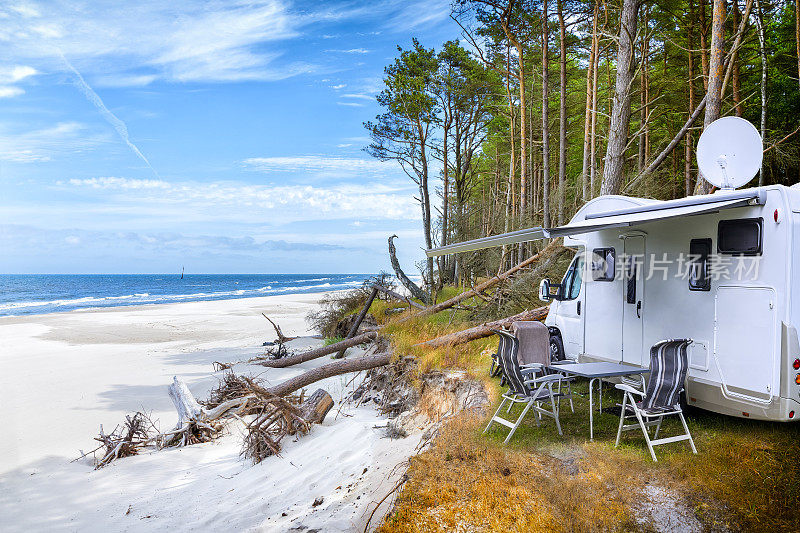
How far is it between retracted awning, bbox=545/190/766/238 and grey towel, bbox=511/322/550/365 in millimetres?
1779

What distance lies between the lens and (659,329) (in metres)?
6.54

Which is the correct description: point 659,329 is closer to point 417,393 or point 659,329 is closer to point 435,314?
point 417,393

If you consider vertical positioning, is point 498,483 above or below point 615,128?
below

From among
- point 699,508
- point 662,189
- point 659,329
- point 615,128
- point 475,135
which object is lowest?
point 699,508

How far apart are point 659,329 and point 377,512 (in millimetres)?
4111

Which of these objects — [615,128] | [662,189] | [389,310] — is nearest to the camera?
[615,128]

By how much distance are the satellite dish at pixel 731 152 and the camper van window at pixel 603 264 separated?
5.14 feet

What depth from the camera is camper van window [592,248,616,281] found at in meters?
7.42

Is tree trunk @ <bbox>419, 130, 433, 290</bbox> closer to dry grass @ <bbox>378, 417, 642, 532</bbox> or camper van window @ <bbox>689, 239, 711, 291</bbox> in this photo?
A: camper van window @ <bbox>689, 239, 711, 291</bbox>

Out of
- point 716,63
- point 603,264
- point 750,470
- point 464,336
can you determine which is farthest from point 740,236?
point 716,63

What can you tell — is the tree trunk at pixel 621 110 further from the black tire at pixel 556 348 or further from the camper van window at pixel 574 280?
the black tire at pixel 556 348

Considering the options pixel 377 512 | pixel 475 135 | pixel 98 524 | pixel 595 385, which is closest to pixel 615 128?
pixel 595 385

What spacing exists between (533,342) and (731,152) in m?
3.58

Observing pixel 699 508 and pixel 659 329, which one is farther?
pixel 659 329
